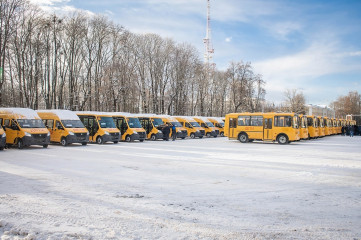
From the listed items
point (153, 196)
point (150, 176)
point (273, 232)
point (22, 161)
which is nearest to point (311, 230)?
point (273, 232)

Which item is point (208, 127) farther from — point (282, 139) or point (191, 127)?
point (282, 139)

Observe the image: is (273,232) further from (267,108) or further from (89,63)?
(267,108)

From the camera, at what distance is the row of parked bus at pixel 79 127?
60.9 ft

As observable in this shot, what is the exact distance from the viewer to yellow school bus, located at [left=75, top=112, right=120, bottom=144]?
2334cm

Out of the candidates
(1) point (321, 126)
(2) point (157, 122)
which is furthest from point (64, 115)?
(1) point (321, 126)

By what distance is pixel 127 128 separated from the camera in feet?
85.9

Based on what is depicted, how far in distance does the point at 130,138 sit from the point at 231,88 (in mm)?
36906

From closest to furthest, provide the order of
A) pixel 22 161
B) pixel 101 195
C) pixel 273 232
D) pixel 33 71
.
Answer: pixel 273 232, pixel 101 195, pixel 22 161, pixel 33 71

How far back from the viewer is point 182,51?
158 ft

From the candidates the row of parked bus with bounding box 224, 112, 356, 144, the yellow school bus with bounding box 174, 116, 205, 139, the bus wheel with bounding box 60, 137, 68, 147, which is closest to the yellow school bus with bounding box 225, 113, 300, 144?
the row of parked bus with bounding box 224, 112, 356, 144

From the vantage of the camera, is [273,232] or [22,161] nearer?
[273,232]

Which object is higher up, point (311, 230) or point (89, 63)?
point (89, 63)

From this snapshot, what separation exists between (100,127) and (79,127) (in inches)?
81.4

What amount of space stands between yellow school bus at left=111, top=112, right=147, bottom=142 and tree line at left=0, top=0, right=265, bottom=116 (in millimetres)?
11623
